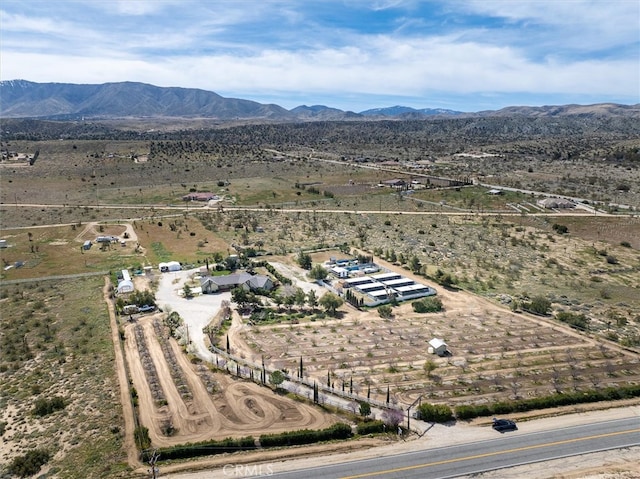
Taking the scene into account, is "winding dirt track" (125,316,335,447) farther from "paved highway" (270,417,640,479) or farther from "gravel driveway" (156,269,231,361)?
"gravel driveway" (156,269,231,361)

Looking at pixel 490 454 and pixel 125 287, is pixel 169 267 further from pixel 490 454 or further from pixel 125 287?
pixel 490 454

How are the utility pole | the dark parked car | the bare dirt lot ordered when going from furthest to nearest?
the bare dirt lot, the dark parked car, the utility pole

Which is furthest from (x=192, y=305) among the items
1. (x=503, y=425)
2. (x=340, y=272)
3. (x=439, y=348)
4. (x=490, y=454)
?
(x=490, y=454)

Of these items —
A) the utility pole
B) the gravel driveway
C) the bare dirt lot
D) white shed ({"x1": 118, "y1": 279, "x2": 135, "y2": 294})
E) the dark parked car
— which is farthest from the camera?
white shed ({"x1": 118, "y1": 279, "x2": 135, "y2": 294})

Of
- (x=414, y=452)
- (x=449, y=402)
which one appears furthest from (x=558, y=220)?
(x=414, y=452)

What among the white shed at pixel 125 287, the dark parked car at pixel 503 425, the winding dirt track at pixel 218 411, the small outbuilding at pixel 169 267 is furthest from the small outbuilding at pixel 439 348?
the small outbuilding at pixel 169 267

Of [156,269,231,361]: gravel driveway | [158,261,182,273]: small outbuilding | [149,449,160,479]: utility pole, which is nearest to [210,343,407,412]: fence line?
[156,269,231,361]: gravel driveway

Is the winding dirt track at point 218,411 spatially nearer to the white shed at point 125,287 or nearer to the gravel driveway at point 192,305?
the gravel driveway at point 192,305
